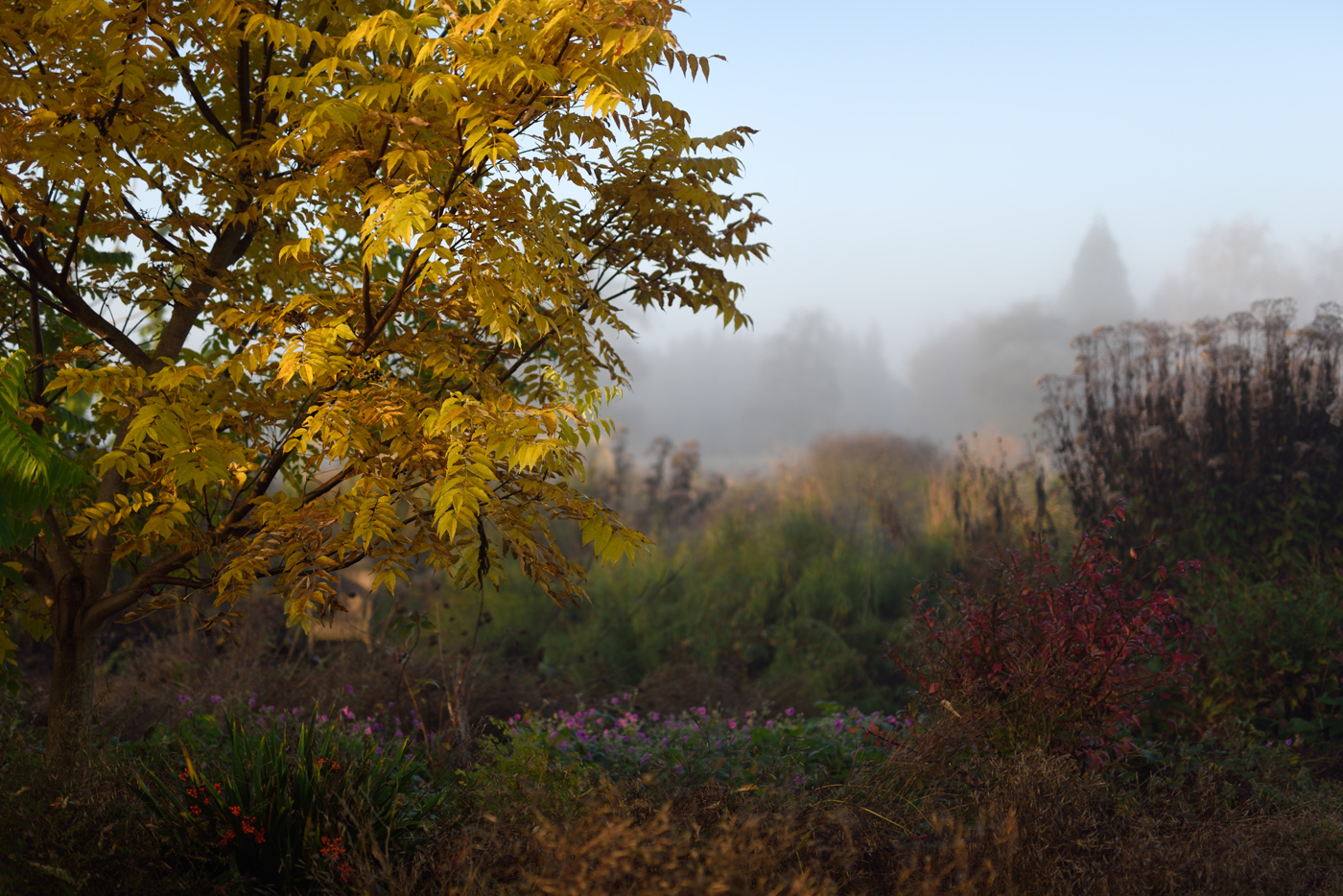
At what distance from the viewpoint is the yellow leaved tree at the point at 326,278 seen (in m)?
2.73

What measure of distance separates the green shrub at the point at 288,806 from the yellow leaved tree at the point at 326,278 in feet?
2.08

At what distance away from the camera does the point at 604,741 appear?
4832 mm

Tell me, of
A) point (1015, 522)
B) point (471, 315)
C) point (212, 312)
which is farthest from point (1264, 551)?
point (212, 312)

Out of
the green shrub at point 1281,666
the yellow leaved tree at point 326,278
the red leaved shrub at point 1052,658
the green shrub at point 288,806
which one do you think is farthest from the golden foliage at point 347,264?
the green shrub at point 1281,666

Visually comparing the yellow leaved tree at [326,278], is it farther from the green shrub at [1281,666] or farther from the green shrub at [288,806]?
the green shrub at [1281,666]

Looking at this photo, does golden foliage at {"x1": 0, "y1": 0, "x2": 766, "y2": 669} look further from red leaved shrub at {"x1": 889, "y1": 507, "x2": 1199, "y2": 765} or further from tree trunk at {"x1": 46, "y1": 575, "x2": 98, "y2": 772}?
red leaved shrub at {"x1": 889, "y1": 507, "x2": 1199, "y2": 765}

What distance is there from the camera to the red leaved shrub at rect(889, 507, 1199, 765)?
13.0 feet

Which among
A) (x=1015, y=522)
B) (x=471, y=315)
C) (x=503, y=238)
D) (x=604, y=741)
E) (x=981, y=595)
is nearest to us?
(x=503, y=238)

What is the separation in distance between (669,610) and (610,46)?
20.0 feet

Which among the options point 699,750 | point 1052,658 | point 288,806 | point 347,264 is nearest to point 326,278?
point 347,264

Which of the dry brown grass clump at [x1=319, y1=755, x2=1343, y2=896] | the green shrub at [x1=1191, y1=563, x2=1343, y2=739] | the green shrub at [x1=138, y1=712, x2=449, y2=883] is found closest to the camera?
the dry brown grass clump at [x1=319, y1=755, x2=1343, y2=896]

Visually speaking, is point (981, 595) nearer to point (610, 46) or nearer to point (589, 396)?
point (589, 396)

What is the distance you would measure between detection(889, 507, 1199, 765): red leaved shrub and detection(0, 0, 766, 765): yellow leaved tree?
184 cm

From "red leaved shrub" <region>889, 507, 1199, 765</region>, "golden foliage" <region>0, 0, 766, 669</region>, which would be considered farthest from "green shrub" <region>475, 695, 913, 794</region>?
"golden foliage" <region>0, 0, 766, 669</region>
